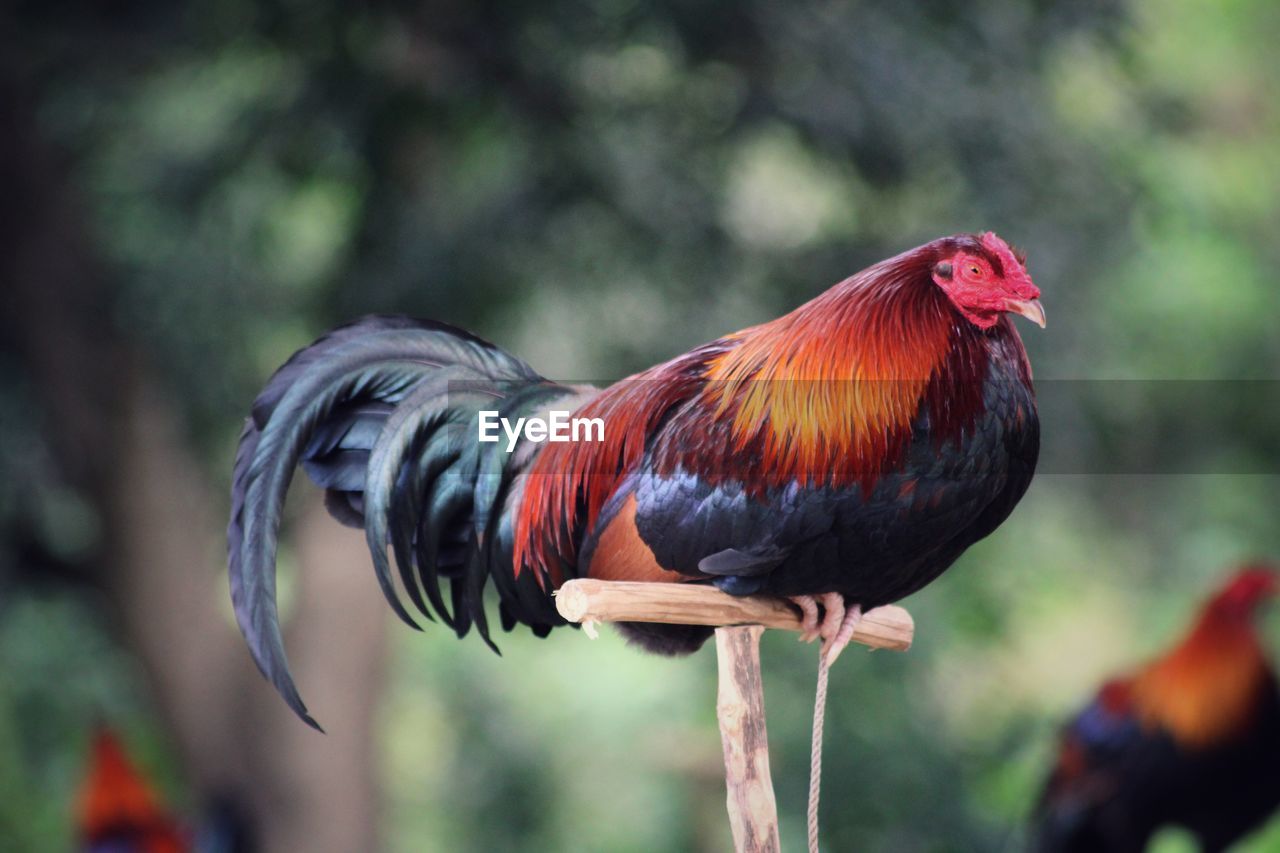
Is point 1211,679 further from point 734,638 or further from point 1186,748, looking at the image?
point 734,638

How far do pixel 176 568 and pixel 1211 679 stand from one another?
10.7 ft

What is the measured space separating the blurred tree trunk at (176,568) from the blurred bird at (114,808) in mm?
322

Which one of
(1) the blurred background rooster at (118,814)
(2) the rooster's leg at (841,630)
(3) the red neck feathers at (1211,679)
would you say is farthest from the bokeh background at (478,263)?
(2) the rooster's leg at (841,630)

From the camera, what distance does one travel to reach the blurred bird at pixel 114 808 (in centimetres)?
432

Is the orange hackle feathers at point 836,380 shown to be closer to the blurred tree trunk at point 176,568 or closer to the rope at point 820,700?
the rope at point 820,700

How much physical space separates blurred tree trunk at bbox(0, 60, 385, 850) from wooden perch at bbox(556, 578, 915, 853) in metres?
3.07

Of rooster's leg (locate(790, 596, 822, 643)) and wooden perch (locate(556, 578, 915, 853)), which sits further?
rooster's leg (locate(790, 596, 822, 643))

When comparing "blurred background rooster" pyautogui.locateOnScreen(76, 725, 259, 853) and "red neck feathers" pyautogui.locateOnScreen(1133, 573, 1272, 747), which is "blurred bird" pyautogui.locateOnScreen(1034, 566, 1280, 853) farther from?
"blurred background rooster" pyautogui.locateOnScreen(76, 725, 259, 853)

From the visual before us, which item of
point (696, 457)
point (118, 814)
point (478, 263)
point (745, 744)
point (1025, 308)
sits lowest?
point (118, 814)

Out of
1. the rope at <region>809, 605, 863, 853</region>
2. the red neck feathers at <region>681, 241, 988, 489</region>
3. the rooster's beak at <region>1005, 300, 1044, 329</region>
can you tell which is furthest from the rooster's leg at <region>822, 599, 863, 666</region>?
the rooster's beak at <region>1005, 300, 1044, 329</region>

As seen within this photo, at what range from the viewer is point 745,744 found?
138 centimetres

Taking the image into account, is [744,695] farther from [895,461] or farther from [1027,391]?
[1027,391]

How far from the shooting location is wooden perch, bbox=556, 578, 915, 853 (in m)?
1.27

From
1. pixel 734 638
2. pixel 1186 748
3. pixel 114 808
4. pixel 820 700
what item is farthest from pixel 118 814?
pixel 820 700
